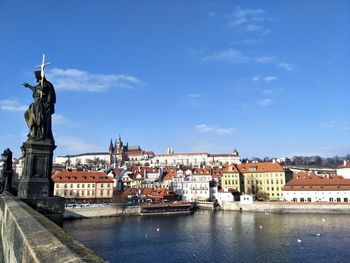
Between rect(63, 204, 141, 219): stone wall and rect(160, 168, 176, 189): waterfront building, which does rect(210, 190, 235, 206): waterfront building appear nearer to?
rect(160, 168, 176, 189): waterfront building

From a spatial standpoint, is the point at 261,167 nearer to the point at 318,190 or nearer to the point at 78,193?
the point at 318,190

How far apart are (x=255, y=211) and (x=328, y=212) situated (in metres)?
13.1

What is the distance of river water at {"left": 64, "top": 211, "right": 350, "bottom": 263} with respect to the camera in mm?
28922

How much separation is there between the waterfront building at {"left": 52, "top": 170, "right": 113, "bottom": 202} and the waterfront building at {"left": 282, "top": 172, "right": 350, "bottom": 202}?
3824cm

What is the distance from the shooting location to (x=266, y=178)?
276 ft

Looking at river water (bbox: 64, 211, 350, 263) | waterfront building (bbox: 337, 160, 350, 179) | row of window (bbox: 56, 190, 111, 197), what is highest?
waterfront building (bbox: 337, 160, 350, 179)

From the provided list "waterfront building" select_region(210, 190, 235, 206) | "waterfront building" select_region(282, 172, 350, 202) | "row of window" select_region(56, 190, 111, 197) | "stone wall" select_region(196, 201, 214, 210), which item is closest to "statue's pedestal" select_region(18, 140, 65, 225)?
"row of window" select_region(56, 190, 111, 197)

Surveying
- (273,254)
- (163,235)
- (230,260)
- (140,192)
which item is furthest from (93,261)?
(140,192)

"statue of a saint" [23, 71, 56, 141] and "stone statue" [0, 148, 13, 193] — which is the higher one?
"statue of a saint" [23, 71, 56, 141]

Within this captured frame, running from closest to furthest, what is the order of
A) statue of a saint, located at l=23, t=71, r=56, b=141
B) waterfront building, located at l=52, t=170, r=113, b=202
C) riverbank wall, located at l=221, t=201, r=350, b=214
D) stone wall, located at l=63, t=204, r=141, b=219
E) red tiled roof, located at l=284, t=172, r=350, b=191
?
statue of a saint, located at l=23, t=71, r=56, b=141
stone wall, located at l=63, t=204, r=141, b=219
riverbank wall, located at l=221, t=201, r=350, b=214
red tiled roof, located at l=284, t=172, r=350, b=191
waterfront building, located at l=52, t=170, r=113, b=202

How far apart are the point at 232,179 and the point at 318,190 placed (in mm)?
22707

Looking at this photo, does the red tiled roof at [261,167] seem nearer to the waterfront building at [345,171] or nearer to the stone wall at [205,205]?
the waterfront building at [345,171]

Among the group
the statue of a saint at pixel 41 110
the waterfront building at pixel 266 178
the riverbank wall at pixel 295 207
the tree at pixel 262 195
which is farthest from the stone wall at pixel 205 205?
the statue of a saint at pixel 41 110

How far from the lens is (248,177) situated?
8756 cm
